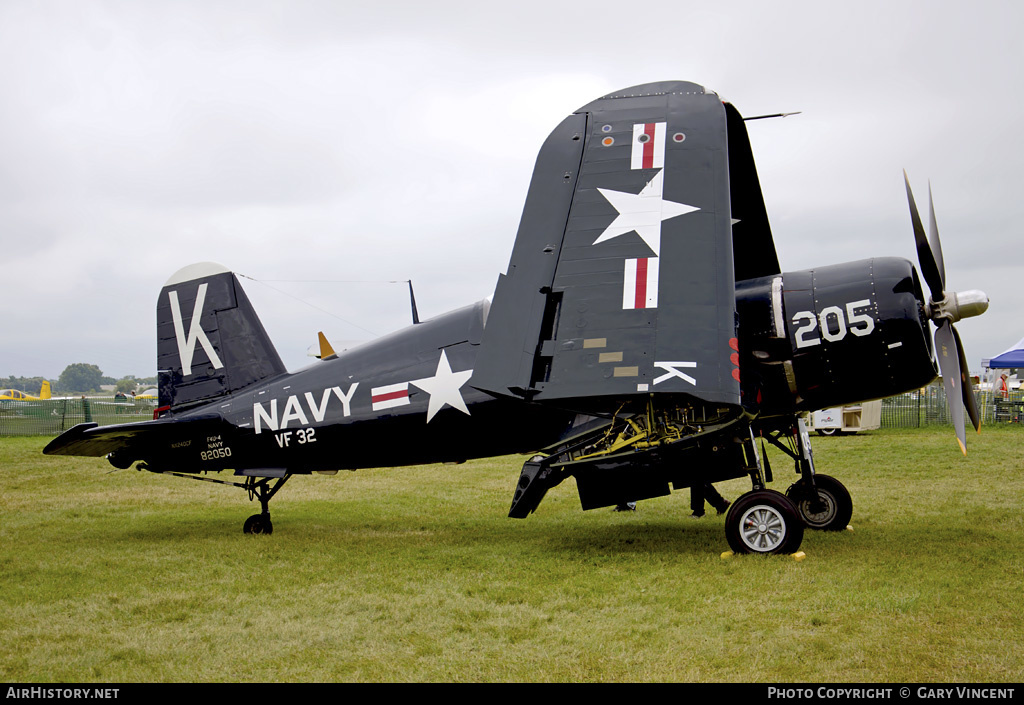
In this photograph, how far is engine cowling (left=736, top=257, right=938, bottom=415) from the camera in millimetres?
7434

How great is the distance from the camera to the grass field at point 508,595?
15.1 feet

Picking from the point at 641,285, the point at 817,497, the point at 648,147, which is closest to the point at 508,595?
the point at 641,285

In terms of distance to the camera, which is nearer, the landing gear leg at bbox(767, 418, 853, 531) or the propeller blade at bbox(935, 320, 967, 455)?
the propeller blade at bbox(935, 320, 967, 455)

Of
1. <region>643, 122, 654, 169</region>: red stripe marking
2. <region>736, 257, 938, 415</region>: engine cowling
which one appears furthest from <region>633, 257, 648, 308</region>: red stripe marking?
<region>736, 257, 938, 415</region>: engine cowling

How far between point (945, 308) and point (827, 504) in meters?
2.72

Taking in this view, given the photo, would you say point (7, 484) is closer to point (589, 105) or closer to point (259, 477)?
point (259, 477)

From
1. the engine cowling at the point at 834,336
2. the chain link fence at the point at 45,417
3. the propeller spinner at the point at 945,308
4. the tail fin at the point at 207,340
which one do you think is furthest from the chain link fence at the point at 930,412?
the chain link fence at the point at 45,417

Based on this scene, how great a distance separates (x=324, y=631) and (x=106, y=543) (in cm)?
529

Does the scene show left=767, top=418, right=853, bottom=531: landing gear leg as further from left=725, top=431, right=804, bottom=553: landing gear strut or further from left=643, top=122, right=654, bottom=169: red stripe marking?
left=643, top=122, right=654, bottom=169: red stripe marking

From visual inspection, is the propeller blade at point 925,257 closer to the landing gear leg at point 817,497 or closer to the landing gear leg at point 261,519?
the landing gear leg at point 817,497

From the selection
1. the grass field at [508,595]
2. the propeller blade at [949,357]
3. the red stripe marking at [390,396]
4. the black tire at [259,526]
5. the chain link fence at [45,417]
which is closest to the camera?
the grass field at [508,595]

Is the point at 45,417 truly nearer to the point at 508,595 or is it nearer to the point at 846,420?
the point at 508,595

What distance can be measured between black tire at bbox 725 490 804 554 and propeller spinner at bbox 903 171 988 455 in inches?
76.6

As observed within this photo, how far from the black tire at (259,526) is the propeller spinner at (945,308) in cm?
827
